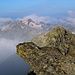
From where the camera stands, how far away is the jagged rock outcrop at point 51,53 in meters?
14.0

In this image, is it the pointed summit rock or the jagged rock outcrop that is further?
the pointed summit rock

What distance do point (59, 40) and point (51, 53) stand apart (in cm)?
365

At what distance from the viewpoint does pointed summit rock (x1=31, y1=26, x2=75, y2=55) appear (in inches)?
722

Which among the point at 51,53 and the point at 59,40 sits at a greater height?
the point at 59,40

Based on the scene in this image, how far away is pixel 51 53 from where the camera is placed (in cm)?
1688

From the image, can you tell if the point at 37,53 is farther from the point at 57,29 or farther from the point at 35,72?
the point at 57,29

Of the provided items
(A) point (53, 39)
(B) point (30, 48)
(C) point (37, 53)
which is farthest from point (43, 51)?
(A) point (53, 39)

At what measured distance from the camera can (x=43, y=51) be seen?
1694 centimetres

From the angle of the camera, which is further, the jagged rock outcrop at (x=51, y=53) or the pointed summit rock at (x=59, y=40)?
the pointed summit rock at (x=59, y=40)

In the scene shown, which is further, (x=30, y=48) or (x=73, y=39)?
(x=73, y=39)

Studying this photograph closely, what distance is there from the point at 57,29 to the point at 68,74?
32.7 feet

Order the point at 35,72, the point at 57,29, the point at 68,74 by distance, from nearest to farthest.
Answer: the point at 68,74 → the point at 35,72 → the point at 57,29

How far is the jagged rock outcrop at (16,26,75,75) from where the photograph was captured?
46.0ft

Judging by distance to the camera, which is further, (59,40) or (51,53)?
(59,40)
